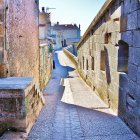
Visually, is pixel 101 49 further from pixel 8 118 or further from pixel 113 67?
pixel 8 118

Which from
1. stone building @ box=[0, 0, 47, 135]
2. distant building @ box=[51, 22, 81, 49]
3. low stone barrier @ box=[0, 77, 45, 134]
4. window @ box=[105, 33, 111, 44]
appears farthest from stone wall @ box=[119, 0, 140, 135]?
distant building @ box=[51, 22, 81, 49]

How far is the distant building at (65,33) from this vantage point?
61125 millimetres

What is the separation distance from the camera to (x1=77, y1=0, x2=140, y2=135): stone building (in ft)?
21.6

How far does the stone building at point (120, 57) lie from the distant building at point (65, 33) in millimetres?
49940

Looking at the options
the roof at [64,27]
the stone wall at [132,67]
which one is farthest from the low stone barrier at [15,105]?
the roof at [64,27]

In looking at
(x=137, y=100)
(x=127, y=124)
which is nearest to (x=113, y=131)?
(x=127, y=124)

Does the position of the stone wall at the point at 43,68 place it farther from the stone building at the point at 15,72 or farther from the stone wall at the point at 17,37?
the stone wall at the point at 17,37

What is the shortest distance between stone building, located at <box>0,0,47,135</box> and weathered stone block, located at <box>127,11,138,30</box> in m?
2.86

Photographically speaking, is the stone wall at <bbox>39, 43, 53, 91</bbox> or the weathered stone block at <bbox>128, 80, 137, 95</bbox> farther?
the stone wall at <bbox>39, 43, 53, 91</bbox>

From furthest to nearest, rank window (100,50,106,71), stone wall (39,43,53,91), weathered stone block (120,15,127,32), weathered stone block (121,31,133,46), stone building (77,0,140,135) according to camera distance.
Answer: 1. stone wall (39,43,53,91)
2. window (100,50,106,71)
3. weathered stone block (120,15,127,32)
4. weathered stone block (121,31,133,46)
5. stone building (77,0,140,135)

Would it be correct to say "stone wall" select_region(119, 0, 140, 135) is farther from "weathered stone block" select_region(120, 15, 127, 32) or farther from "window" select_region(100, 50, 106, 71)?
"window" select_region(100, 50, 106, 71)

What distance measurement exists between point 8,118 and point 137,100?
307cm

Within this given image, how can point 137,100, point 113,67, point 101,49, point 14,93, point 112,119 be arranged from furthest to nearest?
point 101,49
point 113,67
point 112,119
point 137,100
point 14,93

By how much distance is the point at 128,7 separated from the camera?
7117 millimetres
